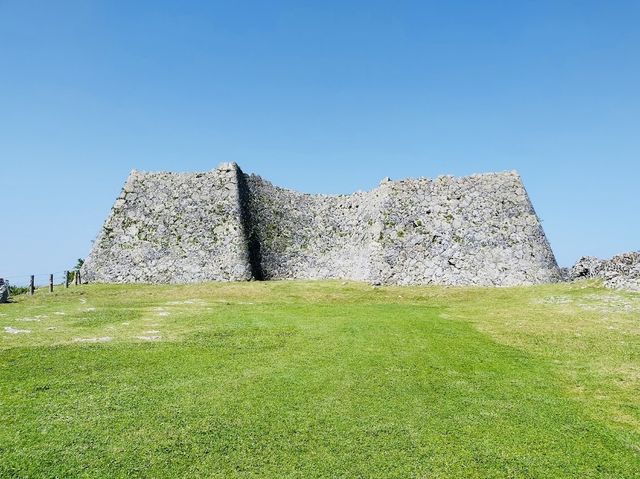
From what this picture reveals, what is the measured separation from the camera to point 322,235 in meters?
42.1

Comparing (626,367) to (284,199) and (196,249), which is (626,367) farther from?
(284,199)

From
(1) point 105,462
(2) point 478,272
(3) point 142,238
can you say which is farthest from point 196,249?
(1) point 105,462

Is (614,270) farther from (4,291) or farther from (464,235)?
(4,291)

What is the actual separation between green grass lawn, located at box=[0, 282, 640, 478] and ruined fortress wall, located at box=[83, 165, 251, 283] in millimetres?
19029

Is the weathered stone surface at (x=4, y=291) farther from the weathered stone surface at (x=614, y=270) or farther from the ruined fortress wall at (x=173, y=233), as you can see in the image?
the weathered stone surface at (x=614, y=270)

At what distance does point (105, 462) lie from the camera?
641cm

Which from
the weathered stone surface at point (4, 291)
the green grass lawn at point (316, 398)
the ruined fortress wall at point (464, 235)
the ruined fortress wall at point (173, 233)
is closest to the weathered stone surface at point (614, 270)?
the ruined fortress wall at point (464, 235)

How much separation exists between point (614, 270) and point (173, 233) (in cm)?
3070

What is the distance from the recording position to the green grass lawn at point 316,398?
6535 millimetres

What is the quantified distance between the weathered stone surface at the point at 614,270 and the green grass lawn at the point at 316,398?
7.72 metres

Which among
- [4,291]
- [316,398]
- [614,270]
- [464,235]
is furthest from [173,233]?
[316,398]

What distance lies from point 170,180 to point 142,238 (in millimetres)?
5802

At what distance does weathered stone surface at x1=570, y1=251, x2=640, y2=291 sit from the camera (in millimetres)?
24184

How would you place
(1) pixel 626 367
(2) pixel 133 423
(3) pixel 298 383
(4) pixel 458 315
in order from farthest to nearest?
(4) pixel 458 315 < (1) pixel 626 367 < (3) pixel 298 383 < (2) pixel 133 423
